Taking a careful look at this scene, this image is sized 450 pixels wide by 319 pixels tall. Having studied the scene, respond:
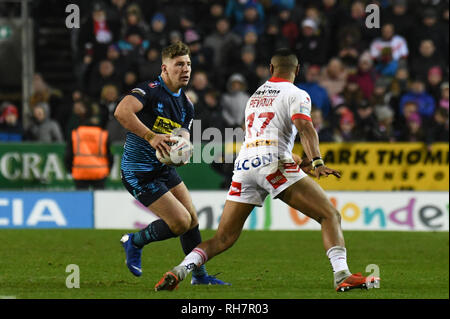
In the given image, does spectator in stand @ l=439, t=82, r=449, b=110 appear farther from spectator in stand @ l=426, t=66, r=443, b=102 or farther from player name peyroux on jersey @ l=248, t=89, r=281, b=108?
player name peyroux on jersey @ l=248, t=89, r=281, b=108

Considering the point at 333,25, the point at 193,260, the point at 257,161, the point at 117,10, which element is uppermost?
the point at 117,10

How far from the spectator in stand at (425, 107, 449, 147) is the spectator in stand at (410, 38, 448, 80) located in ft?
4.93

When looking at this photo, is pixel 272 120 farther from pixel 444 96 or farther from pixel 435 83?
pixel 435 83

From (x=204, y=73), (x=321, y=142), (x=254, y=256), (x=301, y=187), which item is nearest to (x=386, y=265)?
(x=254, y=256)

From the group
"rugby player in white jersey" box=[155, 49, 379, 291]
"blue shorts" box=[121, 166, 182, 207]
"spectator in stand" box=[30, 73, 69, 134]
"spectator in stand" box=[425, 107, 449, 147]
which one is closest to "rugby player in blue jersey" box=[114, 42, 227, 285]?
"blue shorts" box=[121, 166, 182, 207]

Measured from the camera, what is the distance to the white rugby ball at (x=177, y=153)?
8.19 metres

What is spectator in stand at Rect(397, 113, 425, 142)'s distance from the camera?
53.8ft

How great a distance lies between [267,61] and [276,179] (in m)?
10.1

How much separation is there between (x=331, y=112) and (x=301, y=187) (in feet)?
29.4

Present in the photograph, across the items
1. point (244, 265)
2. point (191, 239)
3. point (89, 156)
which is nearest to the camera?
point (191, 239)

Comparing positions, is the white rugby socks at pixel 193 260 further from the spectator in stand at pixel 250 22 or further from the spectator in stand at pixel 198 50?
the spectator in stand at pixel 250 22

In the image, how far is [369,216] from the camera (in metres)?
14.8

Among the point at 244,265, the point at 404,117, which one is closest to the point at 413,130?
the point at 404,117

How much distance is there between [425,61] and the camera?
17844 mm
